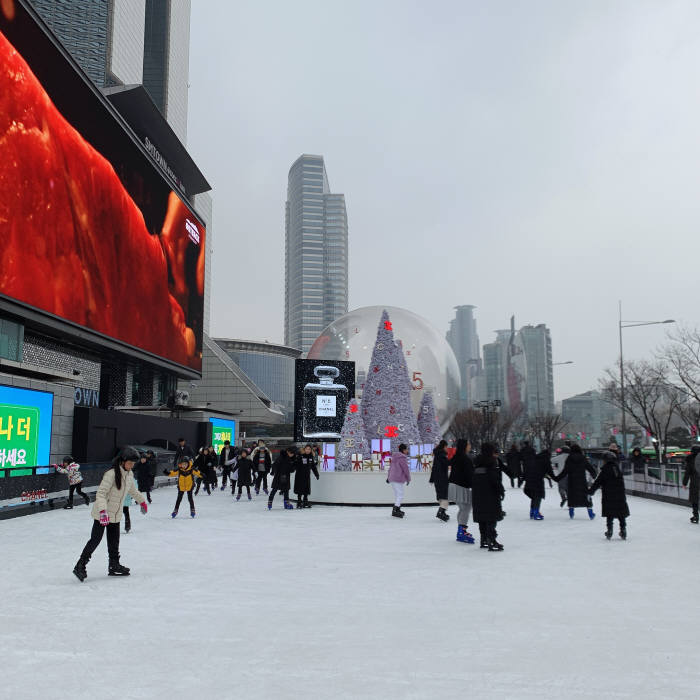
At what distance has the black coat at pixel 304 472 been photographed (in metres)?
17.8

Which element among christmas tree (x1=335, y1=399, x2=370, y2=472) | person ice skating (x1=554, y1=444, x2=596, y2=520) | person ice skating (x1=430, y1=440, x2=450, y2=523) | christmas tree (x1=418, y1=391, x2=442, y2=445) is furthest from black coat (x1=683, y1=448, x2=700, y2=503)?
christmas tree (x1=418, y1=391, x2=442, y2=445)

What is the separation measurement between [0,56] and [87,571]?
19.5 metres

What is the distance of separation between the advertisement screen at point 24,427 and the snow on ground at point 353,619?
6245 millimetres

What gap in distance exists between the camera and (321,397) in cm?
2275

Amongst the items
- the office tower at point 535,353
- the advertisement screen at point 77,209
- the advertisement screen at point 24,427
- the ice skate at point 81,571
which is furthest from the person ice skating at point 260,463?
the office tower at point 535,353

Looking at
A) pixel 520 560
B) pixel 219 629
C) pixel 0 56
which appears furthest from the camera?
pixel 0 56

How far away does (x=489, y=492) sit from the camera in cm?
1022

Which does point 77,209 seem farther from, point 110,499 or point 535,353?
point 535,353

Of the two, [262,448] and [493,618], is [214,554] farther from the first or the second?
[262,448]

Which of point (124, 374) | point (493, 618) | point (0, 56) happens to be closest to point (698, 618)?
point (493, 618)

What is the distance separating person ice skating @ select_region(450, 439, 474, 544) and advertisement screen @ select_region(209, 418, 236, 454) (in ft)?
127

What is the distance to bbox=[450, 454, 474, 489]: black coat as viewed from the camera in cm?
1135

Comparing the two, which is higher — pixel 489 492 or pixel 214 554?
pixel 489 492

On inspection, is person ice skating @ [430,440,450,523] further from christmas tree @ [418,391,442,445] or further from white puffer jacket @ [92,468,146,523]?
white puffer jacket @ [92,468,146,523]
